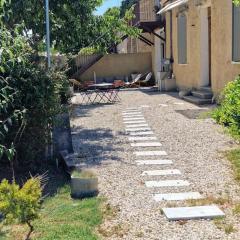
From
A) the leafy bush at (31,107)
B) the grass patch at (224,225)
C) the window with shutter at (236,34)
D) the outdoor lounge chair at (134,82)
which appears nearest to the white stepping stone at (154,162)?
the leafy bush at (31,107)

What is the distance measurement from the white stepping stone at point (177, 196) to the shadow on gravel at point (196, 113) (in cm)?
631

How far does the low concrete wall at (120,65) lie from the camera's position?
27016mm

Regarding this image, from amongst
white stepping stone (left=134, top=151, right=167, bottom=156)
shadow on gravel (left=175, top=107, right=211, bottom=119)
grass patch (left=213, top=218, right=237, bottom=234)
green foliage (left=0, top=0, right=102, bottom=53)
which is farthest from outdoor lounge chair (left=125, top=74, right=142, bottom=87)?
grass patch (left=213, top=218, right=237, bottom=234)

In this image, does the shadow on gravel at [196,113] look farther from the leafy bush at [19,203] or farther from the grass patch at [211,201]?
the leafy bush at [19,203]

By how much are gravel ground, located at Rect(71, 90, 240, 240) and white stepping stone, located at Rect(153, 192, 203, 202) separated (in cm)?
12

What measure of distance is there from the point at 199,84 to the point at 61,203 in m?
11.3

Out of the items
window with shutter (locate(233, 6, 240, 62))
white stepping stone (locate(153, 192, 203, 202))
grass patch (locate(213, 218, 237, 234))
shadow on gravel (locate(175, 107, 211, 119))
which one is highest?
window with shutter (locate(233, 6, 240, 62))

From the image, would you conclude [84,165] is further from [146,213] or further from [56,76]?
[146,213]

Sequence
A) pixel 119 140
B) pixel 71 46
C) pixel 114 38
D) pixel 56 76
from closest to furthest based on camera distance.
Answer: pixel 56 76 → pixel 119 140 → pixel 71 46 → pixel 114 38

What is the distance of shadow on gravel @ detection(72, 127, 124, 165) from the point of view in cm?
804

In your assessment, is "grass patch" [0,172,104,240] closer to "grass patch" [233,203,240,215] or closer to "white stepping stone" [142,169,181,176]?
"white stepping stone" [142,169,181,176]

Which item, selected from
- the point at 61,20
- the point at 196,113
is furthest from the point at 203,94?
the point at 61,20

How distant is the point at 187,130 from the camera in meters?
10.3

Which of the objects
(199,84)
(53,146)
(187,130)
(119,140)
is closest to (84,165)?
(53,146)
